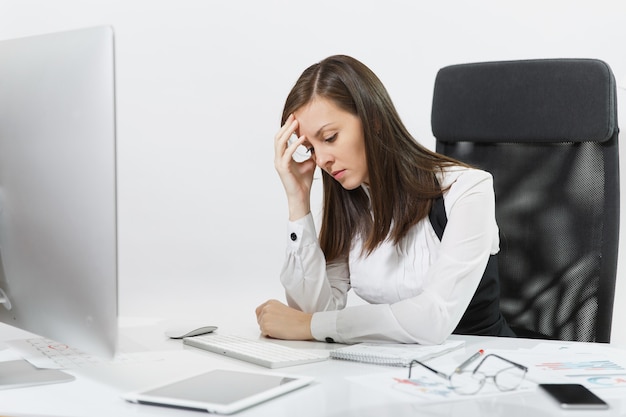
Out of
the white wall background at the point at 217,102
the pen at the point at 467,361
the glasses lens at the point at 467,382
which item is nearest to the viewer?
the glasses lens at the point at 467,382

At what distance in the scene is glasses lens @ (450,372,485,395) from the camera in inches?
45.8

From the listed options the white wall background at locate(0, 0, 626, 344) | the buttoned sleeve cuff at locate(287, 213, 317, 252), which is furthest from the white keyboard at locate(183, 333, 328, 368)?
the white wall background at locate(0, 0, 626, 344)

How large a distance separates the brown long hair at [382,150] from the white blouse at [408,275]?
0.04m

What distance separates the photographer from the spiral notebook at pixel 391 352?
1.34 m

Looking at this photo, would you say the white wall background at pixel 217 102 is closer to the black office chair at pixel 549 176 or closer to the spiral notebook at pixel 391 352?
the black office chair at pixel 549 176

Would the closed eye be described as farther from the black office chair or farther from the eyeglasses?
the eyeglasses

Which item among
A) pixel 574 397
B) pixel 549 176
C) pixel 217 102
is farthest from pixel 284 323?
pixel 217 102

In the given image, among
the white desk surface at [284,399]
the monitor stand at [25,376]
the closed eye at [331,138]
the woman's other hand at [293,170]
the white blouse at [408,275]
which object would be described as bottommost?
the white desk surface at [284,399]

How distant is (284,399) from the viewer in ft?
3.67

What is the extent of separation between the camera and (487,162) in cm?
213

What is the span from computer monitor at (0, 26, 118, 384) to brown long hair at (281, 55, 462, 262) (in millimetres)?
798

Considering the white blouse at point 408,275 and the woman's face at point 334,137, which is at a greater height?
the woman's face at point 334,137

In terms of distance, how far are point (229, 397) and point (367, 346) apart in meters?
0.42

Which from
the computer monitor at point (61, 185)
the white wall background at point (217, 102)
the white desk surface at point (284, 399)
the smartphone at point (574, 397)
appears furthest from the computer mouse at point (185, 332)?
the white wall background at point (217, 102)
